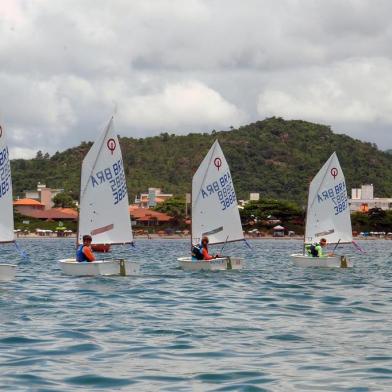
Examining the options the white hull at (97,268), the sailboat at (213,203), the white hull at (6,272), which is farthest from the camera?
the sailboat at (213,203)

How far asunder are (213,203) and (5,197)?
55.2 feet

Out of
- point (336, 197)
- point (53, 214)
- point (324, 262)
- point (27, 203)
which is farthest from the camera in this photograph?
point (27, 203)

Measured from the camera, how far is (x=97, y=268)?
125 ft

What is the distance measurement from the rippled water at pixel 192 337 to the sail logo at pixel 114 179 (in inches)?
255

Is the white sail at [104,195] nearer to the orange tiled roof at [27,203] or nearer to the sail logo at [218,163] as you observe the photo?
the sail logo at [218,163]

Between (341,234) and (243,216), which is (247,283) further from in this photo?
(243,216)

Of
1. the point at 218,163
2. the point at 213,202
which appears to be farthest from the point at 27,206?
the point at 213,202

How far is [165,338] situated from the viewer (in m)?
21.3

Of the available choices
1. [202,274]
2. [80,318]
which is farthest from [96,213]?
[80,318]

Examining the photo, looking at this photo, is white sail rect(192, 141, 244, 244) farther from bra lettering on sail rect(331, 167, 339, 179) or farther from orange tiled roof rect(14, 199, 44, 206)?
orange tiled roof rect(14, 199, 44, 206)

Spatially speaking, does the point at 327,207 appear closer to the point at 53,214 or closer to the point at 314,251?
the point at 314,251

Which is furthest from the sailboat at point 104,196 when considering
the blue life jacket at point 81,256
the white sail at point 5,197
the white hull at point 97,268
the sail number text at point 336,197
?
the sail number text at point 336,197

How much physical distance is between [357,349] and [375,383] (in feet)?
11.2

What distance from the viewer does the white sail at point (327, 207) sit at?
5619cm
